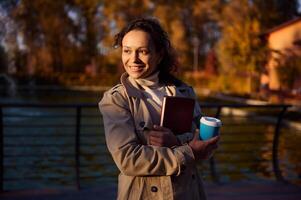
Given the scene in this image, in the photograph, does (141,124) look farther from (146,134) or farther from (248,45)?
(248,45)

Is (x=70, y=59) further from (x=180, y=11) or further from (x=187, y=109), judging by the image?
(x=187, y=109)

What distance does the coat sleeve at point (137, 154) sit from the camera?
1.35 metres

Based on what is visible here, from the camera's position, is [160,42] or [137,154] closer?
[137,154]

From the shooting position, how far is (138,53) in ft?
4.83

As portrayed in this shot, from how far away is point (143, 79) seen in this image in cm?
151

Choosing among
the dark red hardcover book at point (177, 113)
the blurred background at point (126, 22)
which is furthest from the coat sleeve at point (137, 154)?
the blurred background at point (126, 22)

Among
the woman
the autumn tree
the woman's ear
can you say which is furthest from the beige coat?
the autumn tree

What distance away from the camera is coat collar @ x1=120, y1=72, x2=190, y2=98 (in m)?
1.46

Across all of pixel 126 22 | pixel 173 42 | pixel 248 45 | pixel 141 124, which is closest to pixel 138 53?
pixel 141 124

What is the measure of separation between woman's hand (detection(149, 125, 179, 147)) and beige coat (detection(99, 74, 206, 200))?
0.02 m

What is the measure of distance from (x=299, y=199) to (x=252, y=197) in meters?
0.44

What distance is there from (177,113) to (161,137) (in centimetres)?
12

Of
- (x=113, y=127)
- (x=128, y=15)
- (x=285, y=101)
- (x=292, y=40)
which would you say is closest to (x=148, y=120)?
(x=113, y=127)

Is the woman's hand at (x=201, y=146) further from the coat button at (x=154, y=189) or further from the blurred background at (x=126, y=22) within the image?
the blurred background at (x=126, y=22)
